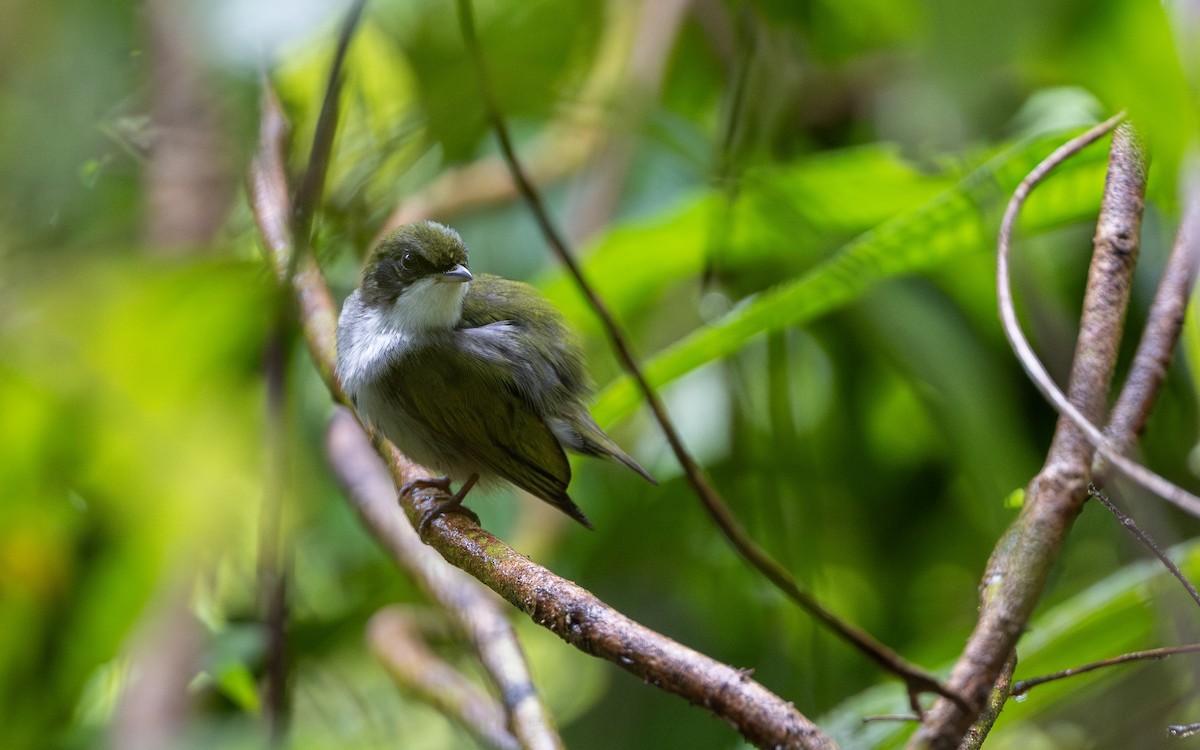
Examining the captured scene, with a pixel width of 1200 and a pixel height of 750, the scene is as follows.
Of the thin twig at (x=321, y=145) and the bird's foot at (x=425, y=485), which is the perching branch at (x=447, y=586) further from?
the thin twig at (x=321, y=145)

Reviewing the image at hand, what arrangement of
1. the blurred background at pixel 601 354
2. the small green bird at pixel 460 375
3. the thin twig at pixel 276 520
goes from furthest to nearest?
the small green bird at pixel 460 375 → the thin twig at pixel 276 520 → the blurred background at pixel 601 354

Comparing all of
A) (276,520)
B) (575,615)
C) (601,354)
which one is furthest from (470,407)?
(575,615)

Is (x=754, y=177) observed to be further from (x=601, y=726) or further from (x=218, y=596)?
(x=218, y=596)

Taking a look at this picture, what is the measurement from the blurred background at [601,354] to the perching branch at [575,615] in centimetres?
23

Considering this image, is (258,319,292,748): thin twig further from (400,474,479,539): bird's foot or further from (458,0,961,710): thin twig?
(458,0,961,710): thin twig

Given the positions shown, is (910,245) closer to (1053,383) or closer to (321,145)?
(1053,383)

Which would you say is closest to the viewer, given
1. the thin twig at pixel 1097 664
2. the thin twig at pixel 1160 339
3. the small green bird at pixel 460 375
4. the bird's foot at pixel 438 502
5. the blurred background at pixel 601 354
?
the thin twig at pixel 1097 664

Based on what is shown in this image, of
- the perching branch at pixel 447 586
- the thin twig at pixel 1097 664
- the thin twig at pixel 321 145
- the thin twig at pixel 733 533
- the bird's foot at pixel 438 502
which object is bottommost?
the perching branch at pixel 447 586

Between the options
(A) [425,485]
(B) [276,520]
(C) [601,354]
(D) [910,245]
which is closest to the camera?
(B) [276,520]

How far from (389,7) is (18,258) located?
6.60ft

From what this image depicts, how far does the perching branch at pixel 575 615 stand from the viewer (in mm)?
1080

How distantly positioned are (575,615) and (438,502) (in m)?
1.22

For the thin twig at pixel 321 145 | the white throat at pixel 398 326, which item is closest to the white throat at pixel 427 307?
the white throat at pixel 398 326

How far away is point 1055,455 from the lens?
1.25 metres
